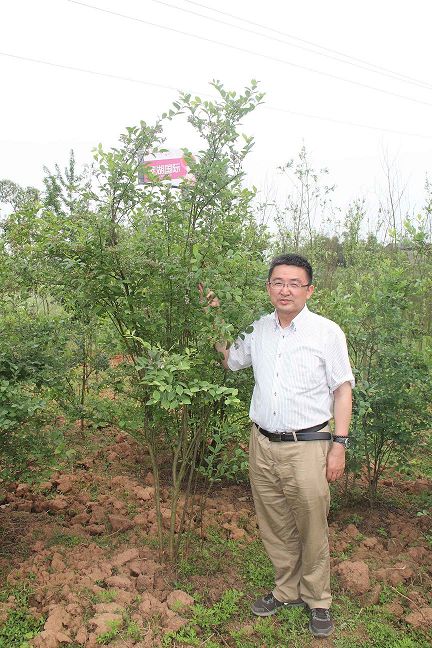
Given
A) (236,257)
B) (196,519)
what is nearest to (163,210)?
(236,257)

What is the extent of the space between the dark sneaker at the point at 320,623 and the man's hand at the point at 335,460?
2.47 feet

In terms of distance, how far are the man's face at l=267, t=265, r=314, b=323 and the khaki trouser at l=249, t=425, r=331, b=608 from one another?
Answer: 0.69 m

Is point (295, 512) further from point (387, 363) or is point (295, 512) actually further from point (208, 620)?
point (387, 363)

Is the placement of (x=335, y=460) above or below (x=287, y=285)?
below

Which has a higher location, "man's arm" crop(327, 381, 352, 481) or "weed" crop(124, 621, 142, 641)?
"man's arm" crop(327, 381, 352, 481)

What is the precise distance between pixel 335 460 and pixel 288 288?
913 mm

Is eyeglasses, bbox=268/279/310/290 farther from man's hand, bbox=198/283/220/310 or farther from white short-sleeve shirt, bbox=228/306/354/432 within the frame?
man's hand, bbox=198/283/220/310

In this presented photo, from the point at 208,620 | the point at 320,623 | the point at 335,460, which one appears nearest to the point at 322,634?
the point at 320,623

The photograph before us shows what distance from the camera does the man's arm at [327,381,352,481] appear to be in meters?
2.80

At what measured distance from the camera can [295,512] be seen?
9.32ft

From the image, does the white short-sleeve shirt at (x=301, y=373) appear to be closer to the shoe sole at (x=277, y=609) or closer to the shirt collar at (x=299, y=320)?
the shirt collar at (x=299, y=320)

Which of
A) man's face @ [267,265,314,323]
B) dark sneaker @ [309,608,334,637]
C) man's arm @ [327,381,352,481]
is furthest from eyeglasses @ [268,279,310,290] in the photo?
dark sneaker @ [309,608,334,637]

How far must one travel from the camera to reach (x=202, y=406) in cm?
318

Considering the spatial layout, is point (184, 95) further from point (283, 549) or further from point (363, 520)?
point (363, 520)
